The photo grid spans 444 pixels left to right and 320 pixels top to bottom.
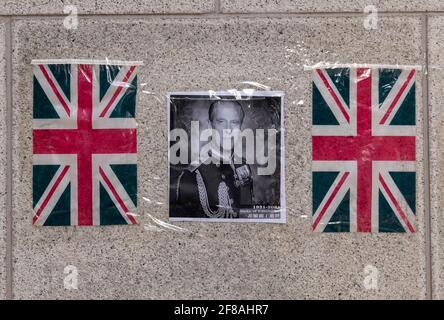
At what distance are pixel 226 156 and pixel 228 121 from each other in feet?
0.60

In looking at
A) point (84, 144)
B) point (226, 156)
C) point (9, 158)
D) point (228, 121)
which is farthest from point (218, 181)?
point (9, 158)

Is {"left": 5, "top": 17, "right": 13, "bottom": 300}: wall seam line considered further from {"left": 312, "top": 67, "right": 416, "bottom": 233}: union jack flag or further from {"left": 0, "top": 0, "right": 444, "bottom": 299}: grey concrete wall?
{"left": 312, "top": 67, "right": 416, "bottom": 233}: union jack flag

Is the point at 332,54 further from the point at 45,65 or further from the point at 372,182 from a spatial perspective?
the point at 45,65

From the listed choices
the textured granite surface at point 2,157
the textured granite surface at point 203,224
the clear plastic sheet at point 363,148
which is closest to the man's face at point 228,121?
the textured granite surface at point 203,224

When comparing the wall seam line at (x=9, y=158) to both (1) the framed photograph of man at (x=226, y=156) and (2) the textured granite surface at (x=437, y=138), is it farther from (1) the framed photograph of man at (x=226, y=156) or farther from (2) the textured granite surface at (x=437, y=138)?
(2) the textured granite surface at (x=437, y=138)

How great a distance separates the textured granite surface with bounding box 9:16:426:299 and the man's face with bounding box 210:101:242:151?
11cm

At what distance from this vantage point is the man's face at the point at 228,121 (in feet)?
8.79

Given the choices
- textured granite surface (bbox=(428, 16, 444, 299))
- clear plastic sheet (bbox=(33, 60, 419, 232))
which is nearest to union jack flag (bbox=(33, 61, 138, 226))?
clear plastic sheet (bbox=(33, 60, 419, 232))

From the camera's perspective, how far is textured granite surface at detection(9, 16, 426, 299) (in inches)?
104

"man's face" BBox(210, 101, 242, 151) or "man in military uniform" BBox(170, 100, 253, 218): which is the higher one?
"man's face" BBox(210, 101, 242, 151)

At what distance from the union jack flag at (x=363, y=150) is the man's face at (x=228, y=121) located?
1.30 feet

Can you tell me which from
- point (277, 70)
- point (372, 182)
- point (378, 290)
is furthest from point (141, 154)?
point (378, 290)

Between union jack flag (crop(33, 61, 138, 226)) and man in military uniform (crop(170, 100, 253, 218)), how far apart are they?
27 centimetres
